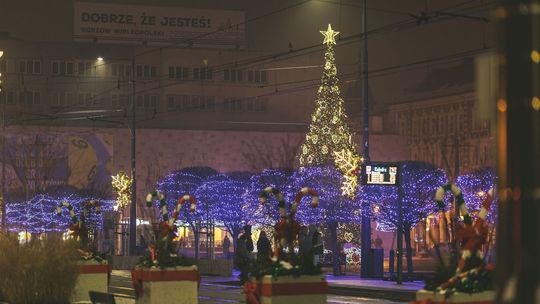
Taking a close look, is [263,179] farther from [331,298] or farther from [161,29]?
[161,29]

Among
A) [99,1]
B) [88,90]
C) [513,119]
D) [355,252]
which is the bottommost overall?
[355,252]

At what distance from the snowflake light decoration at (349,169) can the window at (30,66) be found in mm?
73762

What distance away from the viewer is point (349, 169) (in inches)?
1827

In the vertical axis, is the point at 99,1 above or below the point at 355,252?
above

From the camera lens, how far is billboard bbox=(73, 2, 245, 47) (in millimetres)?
118812

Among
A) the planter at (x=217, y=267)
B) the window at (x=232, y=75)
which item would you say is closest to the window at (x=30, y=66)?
the window at (x=232, y=75)

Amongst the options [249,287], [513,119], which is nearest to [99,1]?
[249,287]

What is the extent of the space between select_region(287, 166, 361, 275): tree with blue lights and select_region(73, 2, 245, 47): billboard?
→ 68.4 metres

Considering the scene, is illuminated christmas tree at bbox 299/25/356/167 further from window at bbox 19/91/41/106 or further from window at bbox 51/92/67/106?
window at bbox 19/91/41/106

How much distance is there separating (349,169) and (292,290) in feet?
92.0

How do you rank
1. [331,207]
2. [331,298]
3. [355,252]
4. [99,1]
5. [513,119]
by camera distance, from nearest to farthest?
[513,119] < [331,298] < [331,207] < [355,252] < [99,1]

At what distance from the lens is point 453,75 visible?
120875 mm

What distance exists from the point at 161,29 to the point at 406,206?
8387cm

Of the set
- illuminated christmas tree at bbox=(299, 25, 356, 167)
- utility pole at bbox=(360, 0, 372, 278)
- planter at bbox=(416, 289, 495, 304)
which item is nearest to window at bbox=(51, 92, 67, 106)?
illuminated christmas tree at bbox=(299, 25, 356, 167)
